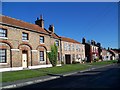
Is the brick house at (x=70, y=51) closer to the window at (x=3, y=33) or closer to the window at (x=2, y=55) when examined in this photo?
the window at (x=3, y=33)

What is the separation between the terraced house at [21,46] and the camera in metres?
29.1

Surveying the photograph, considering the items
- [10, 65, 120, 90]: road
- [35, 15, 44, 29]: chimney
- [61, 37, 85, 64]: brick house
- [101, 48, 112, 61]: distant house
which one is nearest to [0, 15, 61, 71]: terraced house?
[35, 15, 44, 29]: chimney

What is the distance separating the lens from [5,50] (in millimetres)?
29203

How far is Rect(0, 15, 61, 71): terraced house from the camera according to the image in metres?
29.1

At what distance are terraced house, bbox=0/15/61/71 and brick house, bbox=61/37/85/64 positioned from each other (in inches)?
520

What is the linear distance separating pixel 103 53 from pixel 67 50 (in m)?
48.5

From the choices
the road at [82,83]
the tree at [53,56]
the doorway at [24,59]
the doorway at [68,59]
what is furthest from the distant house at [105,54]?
the road at [82,83]

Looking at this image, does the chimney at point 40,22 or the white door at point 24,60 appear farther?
the chimney at point 40,22

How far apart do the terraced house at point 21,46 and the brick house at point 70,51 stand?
13215 mm

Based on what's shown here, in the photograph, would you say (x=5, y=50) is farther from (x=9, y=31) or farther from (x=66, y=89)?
(x=66, y=89)

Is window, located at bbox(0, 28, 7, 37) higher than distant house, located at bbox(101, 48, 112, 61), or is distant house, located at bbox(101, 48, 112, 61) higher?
window, located at bbox(0, 28, 7, 37)

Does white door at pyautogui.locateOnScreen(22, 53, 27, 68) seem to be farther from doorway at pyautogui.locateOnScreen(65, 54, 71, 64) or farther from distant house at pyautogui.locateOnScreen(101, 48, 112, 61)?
distant house at pyautogui.locateOnScreen(101, 48, 112, 61)

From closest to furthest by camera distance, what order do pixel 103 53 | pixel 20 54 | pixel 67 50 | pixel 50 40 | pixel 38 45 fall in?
pixel 20 54 → pixel 38 45 → pixel 50 40 → pixel 67 50 → pixel 103 53

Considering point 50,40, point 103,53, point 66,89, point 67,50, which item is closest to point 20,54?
point 50,40
